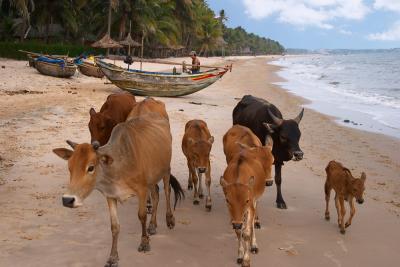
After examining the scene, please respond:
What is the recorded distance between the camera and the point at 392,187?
9.89 metres

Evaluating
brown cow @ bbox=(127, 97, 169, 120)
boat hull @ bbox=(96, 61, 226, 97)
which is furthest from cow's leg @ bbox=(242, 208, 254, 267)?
boat hull @ bbox=(96, 61, 226, 97)

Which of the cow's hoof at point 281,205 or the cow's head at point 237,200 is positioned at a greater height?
the cow's head at point 237,200

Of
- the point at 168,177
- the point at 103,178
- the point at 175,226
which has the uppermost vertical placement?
the point at 103,178

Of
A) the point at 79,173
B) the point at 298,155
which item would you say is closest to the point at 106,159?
the point at 79,173

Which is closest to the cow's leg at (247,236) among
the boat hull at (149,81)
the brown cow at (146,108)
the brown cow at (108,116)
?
the brown cow at (146,108)

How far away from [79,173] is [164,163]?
201cm

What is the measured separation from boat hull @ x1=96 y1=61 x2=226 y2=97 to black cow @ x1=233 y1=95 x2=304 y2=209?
13496mm

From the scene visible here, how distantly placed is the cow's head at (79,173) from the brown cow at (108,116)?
2.69 meters

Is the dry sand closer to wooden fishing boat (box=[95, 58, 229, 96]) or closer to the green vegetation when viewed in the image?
wooden fishing boat (box=[95, 58, 229, 96])

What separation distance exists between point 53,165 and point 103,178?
4773 mm

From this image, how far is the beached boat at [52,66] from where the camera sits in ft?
89.6

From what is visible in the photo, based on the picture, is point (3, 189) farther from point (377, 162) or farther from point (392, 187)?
point (377, 162)

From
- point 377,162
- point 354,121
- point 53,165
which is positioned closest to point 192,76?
point 354,121

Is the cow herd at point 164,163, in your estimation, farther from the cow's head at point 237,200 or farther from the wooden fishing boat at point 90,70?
the wooden fishing boat at point 90,70
